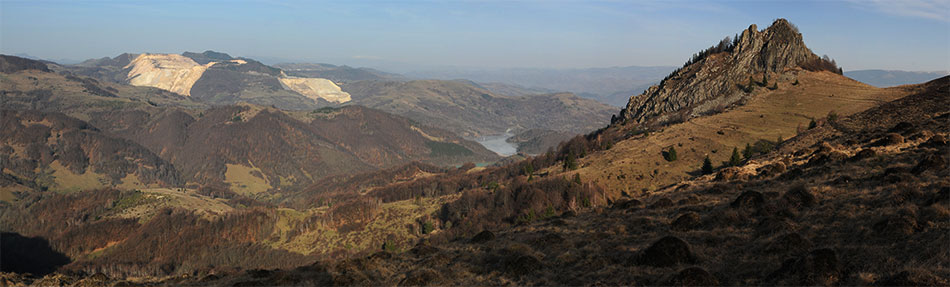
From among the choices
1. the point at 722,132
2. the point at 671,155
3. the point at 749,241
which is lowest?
the point at 671,155

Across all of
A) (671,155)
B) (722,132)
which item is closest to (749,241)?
(671,155)

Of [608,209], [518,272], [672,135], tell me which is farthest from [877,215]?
[672,135]

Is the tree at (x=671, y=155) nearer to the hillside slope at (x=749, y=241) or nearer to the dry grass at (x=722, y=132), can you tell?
the dry grass at (x=722, y=132)

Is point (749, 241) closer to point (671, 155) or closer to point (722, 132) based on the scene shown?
point (671, 155)

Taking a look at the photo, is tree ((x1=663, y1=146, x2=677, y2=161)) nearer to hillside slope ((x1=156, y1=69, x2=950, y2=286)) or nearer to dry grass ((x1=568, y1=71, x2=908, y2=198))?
dry grass ((x1=568, y1=71, x2=908, y2=198))

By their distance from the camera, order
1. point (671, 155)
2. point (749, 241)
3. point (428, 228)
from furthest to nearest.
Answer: point (428, 228), point (671, 155), point (749, 241)

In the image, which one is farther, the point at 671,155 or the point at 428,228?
Result: the point at 428,228

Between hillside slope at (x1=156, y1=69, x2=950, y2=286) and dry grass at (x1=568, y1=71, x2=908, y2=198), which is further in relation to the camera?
dry grass at (x1=568, y1=71, x2=908, y2=198)

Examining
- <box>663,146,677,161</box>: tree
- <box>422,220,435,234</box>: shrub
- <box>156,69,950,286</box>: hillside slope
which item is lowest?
<box>422,220,435,234</box>: shrub

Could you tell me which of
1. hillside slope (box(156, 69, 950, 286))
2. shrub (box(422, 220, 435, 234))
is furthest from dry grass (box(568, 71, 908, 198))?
shrub (box(422, 220, 435, 234))

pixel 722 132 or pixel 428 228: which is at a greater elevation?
pixel 722 132

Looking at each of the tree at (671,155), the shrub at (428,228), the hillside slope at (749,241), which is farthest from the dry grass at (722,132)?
the shrub at (428,228)

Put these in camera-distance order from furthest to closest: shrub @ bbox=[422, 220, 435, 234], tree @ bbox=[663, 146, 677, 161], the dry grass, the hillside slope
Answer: shrub @ bbox=[422, 220, 435, 234] < tree @ bbox=[663, 146, 677, 161] < the dry grass < the hillside slope
